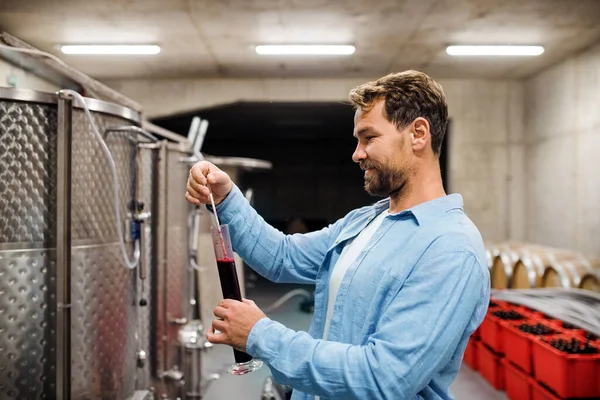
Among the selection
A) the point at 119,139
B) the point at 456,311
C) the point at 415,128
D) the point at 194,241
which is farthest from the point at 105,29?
the point at 456,311

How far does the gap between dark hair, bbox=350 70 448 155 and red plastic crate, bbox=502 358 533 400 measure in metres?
2.78

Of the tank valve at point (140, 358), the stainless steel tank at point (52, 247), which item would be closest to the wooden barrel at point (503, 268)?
the tank valve at point (140, 358)

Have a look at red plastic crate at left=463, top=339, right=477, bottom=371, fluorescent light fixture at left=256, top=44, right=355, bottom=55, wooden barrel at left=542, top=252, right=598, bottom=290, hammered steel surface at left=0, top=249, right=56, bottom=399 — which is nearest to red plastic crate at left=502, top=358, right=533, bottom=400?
red plastic crate at left=463, top=339, right=477, bottom=371

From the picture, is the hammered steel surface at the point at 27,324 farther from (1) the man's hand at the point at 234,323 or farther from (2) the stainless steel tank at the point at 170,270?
(2) the stainless steel tank at the point at 170,270

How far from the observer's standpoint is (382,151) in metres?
1.31

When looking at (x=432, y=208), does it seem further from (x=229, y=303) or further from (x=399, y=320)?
(x=229, y=303)

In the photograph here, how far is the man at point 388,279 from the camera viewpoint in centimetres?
108

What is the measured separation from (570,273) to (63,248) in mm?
4247

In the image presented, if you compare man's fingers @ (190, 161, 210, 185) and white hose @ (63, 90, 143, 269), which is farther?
white hose @ (63, 90, 143, 269)

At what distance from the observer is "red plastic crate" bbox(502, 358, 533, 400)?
339 cm

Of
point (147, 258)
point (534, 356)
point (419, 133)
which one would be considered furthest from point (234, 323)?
point (534, 356)

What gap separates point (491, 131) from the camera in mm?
7504

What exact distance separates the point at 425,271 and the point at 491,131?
277 inches

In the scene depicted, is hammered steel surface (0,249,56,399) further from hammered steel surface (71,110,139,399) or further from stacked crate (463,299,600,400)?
A: stacked crate (463,299,600,400)
